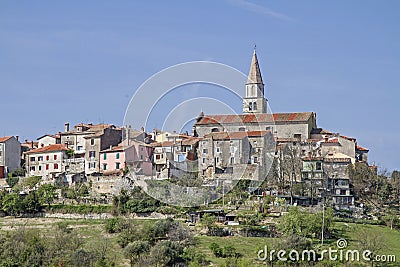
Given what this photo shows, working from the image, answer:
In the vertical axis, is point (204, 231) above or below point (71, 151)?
below

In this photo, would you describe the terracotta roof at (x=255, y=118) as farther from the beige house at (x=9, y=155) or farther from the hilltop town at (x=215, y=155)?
the beige house at (x=9, y=155)

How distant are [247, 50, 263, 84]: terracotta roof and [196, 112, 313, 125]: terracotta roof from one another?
9.52m

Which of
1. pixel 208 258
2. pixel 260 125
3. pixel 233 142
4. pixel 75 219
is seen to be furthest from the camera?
pixel 260 125

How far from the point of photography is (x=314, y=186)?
69.8m

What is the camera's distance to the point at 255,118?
275 ft

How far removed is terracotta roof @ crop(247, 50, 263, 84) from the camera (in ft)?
307

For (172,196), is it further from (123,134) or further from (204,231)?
(123,134)

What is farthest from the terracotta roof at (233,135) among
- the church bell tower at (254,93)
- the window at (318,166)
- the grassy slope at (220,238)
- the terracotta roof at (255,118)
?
the grassy slope at (220,238)

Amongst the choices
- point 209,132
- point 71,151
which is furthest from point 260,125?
point 71,151

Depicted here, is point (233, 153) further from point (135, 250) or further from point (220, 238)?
point (135, 250)

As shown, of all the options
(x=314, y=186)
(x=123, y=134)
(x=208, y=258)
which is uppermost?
(x=123, y=134)

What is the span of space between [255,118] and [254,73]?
11692 millimetres

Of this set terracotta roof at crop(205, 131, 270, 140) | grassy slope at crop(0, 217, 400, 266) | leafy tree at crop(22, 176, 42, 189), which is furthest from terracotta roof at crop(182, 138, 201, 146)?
grassy slope at crop(0, 217, 400, 266)

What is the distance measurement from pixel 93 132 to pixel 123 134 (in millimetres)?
3014
